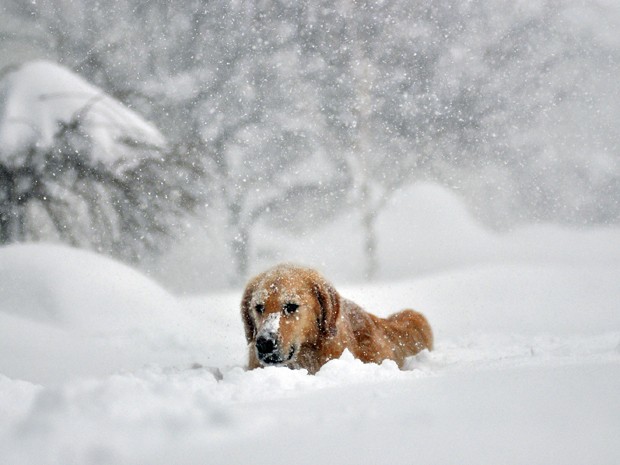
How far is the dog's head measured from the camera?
379 cm

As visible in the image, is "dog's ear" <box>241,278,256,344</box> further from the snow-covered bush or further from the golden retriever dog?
the snow-covered bush

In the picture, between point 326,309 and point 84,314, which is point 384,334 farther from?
point 84,314

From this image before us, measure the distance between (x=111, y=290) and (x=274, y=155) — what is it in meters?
5.66

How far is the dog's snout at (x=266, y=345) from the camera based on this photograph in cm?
375

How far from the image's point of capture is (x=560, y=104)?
13680 mm

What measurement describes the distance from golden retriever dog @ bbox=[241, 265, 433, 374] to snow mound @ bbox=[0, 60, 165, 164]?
7.85 meters

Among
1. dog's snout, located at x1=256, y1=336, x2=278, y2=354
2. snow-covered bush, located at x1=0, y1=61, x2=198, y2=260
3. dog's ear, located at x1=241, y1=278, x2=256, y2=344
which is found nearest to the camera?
dog's snout, located at x1=256, y1=336, x2=278, y2=354

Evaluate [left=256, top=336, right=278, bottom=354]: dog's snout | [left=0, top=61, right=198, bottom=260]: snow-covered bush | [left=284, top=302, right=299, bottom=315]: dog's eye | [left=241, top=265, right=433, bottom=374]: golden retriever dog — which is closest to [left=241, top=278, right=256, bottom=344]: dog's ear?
[left=241, top=265, right=433, bottom=374]: golden retriever dog

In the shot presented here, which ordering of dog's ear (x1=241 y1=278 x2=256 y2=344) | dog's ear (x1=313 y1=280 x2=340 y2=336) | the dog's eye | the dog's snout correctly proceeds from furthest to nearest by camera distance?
dog's ear (x1=241 y1=278 x2=256 y2=344) < dog's ear (x1=313 y1=280 x2=340 y2=336) < the dog's eye < the dog's snout

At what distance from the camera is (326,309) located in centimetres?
416

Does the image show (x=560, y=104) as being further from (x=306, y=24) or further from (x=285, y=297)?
(x=285, y=297)

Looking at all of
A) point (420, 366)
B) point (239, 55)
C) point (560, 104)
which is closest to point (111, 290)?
point (420, 366)

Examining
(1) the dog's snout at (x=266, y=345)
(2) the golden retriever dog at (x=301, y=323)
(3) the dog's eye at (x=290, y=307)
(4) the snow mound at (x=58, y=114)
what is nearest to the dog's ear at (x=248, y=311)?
(2) the golden retriever dog at (x=301, y=323)

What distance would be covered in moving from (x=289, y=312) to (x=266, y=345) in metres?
0.33
